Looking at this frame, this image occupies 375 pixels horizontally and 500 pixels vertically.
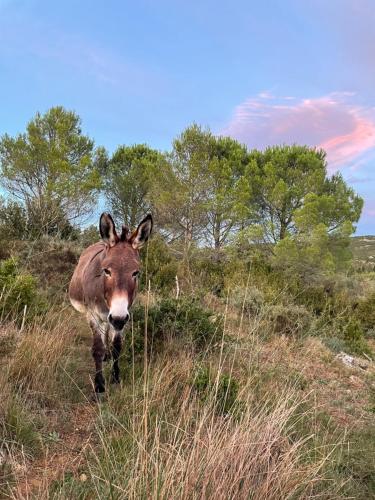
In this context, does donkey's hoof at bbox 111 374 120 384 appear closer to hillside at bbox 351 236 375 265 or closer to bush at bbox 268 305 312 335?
bush at bbox 268 305 312 335

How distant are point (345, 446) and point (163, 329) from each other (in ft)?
8.33

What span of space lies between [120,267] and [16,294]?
263 centimetres

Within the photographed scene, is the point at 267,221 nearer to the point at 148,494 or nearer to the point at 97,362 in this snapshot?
the point at 97,362

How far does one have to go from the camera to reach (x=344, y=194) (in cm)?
1950

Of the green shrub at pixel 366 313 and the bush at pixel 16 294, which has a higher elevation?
the bush at pixel 16 294

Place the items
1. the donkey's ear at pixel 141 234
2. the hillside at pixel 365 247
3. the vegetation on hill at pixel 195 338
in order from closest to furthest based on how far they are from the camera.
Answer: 1. the vegetation on hill at pixel 195 338
2. the donkey's ear at pixel 141 234
3. the hillside at pixel 365 247

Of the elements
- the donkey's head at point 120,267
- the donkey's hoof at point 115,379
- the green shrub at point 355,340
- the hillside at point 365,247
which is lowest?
the green shrub at point 355,340

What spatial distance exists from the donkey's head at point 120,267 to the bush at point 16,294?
194 cm

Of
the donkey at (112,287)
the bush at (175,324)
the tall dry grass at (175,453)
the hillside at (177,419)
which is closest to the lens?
the tall dry grass at (175,453)

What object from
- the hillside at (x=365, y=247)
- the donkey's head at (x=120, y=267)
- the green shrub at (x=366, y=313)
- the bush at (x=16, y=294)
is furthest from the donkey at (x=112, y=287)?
the hillside at (x=365, y=247)

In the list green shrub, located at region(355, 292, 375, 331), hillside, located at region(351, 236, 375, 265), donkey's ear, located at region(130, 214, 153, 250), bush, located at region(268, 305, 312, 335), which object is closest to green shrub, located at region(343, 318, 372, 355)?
bush, located at region(268, 305, 312, 335)

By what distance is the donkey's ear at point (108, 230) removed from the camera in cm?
396

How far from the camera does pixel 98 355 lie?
4.28 meters

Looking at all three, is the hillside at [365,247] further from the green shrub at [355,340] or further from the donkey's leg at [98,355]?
the donkey's leg at [98,355]
